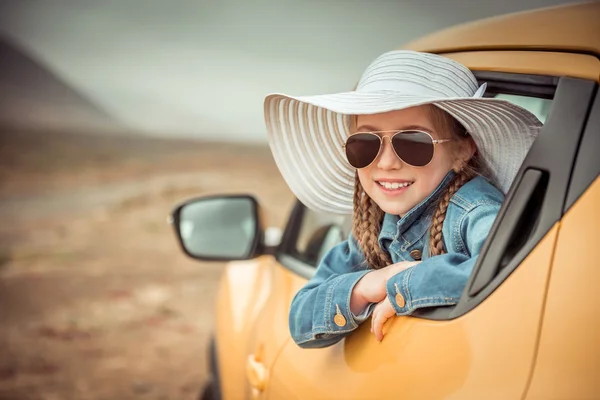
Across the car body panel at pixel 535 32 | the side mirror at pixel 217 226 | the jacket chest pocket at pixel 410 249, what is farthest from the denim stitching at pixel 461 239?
the side mirror at pixel 217 226

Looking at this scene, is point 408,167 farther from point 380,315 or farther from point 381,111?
point 380,315

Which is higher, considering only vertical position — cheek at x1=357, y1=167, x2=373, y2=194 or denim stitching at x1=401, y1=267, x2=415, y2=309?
cheek at x1=357, y1=167, x2=373, y2=194

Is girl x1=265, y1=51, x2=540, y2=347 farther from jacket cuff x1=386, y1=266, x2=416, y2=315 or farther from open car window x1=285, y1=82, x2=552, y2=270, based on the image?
open car window x1=285, y1=82, x2=552, y2=270

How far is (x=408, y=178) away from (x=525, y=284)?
1.47 ft

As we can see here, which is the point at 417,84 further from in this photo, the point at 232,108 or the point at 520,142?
the point at 232,108

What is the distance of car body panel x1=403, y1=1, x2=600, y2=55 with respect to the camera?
4.09 feet

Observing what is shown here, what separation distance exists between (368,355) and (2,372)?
4.67 metres

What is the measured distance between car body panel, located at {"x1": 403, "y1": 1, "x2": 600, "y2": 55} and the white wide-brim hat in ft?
0.34

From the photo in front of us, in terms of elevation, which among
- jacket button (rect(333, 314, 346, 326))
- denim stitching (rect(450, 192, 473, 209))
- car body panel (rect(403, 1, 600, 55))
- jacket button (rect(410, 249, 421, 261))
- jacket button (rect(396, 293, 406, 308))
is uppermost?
car body panel (rect(403, 1, 600, 55))

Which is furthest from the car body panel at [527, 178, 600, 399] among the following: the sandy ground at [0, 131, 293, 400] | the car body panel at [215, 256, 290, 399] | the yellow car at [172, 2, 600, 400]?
the sandy ground at [0, 131, 293, 400]

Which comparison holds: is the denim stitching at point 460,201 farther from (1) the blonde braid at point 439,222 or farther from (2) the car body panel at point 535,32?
(2) the car body panel at point 535,32

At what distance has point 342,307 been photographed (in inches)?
55.1

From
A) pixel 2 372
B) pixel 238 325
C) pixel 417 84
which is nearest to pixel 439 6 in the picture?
pixel 2 372

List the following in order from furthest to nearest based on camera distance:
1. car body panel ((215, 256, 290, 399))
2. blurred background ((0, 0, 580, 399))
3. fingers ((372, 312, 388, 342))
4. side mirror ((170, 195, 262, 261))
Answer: blurred background ((0, 0, 580, 399)), side mirror ((170, 195, 262, 261)), car body panel ((215, 256, 290, 399)), fingers ((372, 312, 388, 342))
